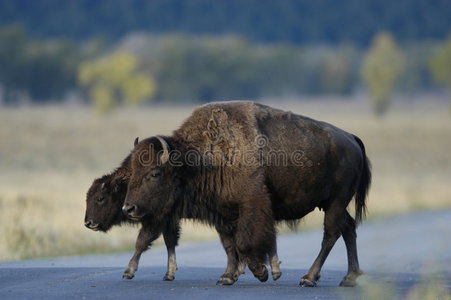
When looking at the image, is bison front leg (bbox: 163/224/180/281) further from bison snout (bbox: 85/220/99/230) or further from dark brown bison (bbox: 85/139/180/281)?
bison snout (bbox: 85/220/99/230)

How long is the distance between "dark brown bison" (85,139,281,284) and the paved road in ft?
0.80

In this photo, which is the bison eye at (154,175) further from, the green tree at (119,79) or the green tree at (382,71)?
the green tree at (382,71)

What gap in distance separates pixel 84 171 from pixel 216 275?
3544 cm

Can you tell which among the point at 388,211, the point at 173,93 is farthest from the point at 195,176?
the point at 173,93

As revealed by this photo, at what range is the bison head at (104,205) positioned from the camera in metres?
14.9

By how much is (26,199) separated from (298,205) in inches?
623

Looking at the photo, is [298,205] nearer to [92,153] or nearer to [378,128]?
[92,153]

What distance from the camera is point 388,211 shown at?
31.6 meters

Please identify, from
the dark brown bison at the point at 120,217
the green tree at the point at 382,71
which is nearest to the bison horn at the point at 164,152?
the dark brown bison at the point at 120,217

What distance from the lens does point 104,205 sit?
15.0 metres

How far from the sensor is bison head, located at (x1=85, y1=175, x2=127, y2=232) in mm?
14945

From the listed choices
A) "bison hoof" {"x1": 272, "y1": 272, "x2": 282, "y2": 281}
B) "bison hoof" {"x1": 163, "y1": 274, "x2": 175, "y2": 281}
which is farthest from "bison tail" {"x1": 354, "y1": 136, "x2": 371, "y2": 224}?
"bison hoof" {"x1": 163, "y1": 274, "x2": 175, "y2": 281}

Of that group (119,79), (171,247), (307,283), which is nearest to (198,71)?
(119,79)

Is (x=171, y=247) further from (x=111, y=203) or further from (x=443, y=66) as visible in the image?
(x=443, y=66)
